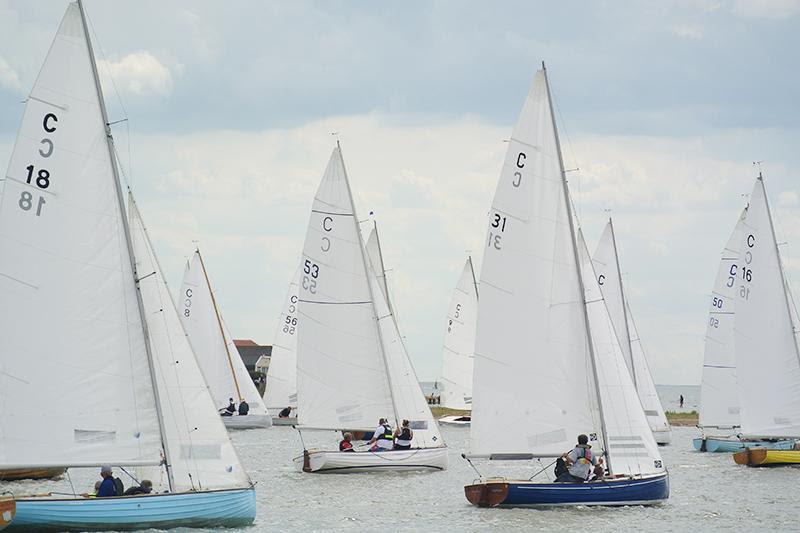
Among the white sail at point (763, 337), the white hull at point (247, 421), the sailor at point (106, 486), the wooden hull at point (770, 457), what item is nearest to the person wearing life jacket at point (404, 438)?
the wooden hull at point (770, 457)

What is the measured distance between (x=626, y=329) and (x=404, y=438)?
74.4 feet

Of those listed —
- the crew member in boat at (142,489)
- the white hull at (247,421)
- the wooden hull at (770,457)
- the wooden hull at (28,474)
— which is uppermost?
the white hull at (247,421)

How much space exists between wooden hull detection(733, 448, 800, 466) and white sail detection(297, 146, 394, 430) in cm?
1165

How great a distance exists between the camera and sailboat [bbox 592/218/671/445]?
59.6 meters

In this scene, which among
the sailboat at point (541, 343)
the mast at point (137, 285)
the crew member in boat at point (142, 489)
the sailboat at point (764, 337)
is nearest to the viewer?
the mast at point (137, 285)

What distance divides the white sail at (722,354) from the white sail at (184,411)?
101 ft

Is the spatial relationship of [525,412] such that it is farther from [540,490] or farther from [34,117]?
[34,117]

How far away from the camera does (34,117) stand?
26547 mm

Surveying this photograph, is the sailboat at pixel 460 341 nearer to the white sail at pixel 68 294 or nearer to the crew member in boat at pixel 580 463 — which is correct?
the crew member in boat at pixel 580 463

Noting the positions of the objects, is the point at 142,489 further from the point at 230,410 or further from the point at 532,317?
the point at 230,410

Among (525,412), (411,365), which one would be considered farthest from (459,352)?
(525,412)

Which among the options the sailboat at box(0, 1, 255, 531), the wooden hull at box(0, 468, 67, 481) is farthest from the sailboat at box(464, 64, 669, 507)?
the wooden hull at box(0, 468, 67, 481)

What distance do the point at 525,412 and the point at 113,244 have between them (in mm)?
10700

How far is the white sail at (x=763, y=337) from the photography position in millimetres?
45812
